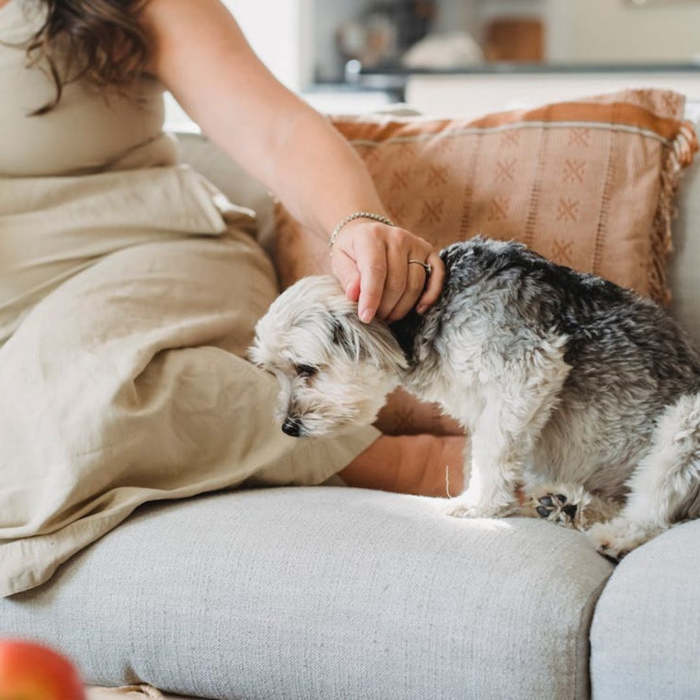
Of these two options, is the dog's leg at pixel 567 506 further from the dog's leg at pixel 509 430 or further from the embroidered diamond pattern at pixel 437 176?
the embroidered diamond pattern at pixel 437 176

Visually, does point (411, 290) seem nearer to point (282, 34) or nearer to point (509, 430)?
point (509, 430)

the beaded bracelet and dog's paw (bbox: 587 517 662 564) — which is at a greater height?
the beaded bracelet

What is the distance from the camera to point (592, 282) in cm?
149

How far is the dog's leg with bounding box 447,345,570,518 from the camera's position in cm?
139

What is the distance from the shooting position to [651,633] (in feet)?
3.78

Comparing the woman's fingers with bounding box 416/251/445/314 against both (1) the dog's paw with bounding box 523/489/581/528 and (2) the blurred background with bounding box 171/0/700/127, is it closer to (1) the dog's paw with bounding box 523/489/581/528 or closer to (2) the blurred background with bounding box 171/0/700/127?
(1) the dog's paw with bounding box 523/489/581/528

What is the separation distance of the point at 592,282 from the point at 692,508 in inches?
13.1

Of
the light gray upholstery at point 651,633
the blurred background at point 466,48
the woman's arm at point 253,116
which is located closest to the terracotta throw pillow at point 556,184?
the woman's arm at point 253,116

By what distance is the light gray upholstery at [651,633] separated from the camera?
1126 mm

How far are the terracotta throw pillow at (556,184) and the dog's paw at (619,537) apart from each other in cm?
49

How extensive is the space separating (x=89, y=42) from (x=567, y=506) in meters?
1.10

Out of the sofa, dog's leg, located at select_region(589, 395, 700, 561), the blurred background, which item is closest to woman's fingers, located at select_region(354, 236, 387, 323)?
the sofa

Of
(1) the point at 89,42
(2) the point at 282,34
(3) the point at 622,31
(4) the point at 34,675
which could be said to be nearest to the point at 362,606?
(4) the point at 34,675

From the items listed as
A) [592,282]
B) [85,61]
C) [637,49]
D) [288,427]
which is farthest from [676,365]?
[637,49]
